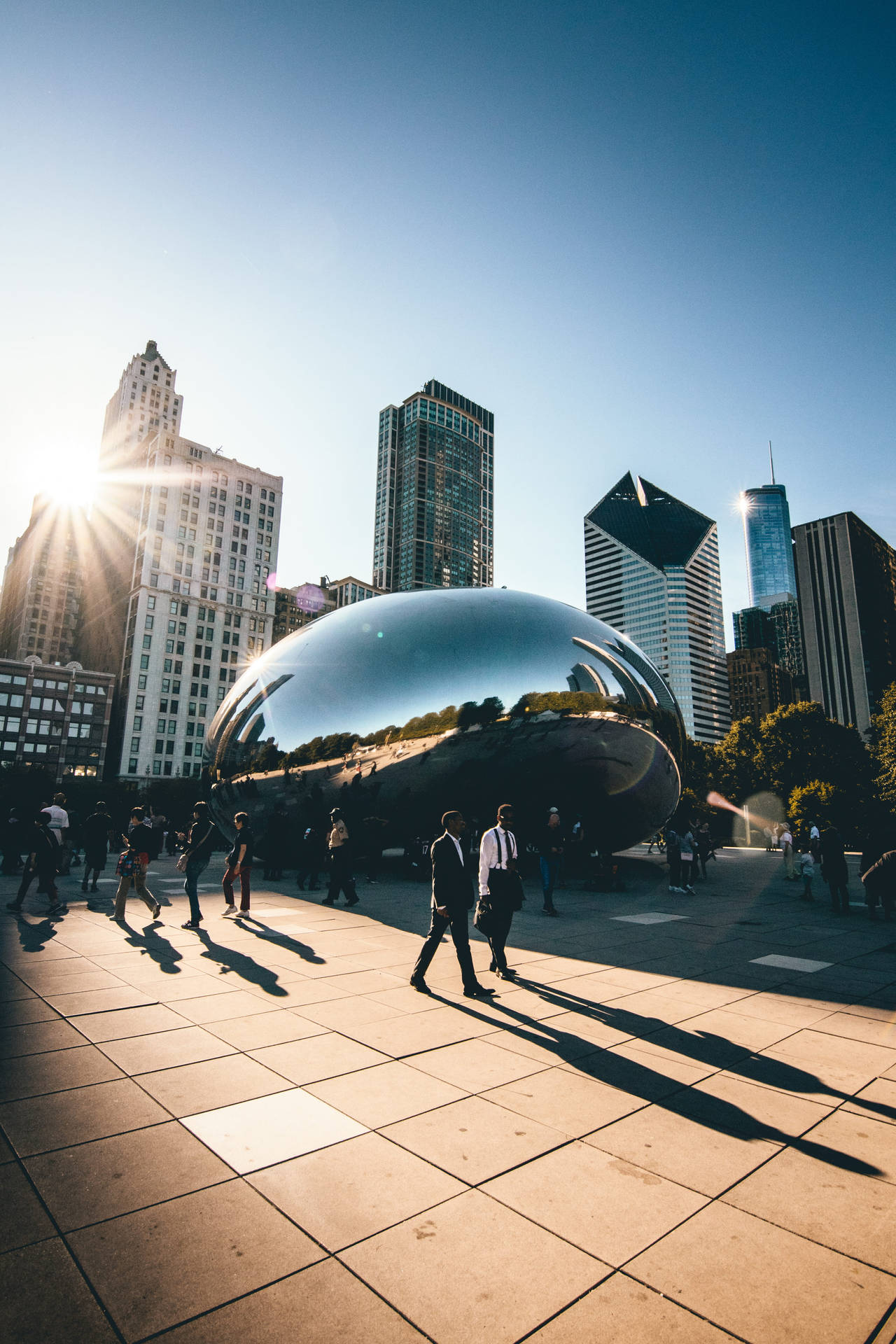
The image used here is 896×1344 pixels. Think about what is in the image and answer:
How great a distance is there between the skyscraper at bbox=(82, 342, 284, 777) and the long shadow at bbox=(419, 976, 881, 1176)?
9857 centimetres

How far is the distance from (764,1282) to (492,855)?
184 inches

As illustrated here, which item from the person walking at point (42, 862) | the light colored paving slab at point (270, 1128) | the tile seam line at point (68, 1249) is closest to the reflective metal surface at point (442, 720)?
the person walking at point (42, 862)

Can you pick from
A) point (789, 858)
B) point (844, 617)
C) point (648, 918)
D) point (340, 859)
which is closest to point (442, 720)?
point (340, 859)

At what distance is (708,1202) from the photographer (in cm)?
312

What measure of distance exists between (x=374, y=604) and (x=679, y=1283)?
12.9m

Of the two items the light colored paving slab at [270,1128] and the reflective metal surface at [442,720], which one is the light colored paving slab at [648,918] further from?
the light colored paving slab at [270,1128]

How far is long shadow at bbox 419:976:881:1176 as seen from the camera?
3.76 meters

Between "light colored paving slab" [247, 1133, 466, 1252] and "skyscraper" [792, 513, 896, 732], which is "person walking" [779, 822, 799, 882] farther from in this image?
"skyscraper" [792, 513, 896, 732]

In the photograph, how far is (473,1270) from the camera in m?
2.62

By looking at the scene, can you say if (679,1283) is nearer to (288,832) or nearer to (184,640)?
(288,832)

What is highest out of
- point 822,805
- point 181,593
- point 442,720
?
point 181,593

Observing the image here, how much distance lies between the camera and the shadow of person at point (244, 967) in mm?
6570

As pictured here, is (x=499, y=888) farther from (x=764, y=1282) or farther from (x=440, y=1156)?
(x=764, y=1282)

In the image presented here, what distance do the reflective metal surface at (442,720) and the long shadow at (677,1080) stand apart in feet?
21.2
